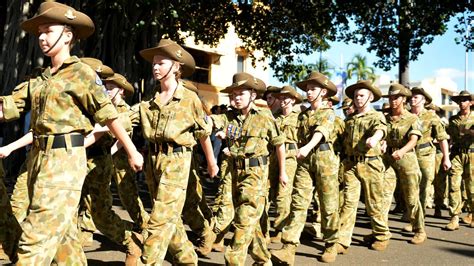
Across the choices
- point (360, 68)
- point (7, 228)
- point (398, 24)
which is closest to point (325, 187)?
point (7, 228)

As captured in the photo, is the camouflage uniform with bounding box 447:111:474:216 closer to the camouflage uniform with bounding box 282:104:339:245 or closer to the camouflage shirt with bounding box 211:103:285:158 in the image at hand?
the camouflage uniform with bounding box 282:104:339:245

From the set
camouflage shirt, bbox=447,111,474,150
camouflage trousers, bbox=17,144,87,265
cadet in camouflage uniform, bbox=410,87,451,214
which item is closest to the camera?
camouflage trousers, bbox=17,144,87,265

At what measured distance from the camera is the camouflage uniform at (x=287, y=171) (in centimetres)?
742

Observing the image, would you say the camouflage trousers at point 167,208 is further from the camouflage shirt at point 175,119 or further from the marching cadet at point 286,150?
the marching cadet at point 286,150

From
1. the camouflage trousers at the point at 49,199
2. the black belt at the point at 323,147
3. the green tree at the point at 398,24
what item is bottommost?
the camouflage trousers at the point at 49,199

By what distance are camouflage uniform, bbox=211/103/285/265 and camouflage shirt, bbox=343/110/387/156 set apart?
1.62 metres

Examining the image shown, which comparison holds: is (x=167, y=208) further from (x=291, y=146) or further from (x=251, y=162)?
(x=291, y=146)

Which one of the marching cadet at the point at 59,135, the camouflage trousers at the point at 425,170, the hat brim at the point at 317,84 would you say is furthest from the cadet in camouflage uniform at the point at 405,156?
the marching cadet at the point at 59,135

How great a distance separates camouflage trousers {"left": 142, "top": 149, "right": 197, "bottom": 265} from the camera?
4.41 m

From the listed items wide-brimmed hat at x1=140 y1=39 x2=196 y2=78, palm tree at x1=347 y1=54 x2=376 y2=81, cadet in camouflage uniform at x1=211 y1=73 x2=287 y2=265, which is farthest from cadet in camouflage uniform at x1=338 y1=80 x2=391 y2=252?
palm tree at x1=347 y1=54 x2=376 y2=81

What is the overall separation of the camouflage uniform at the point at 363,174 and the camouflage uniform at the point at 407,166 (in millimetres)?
736

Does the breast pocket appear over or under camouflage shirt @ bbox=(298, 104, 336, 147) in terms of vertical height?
under

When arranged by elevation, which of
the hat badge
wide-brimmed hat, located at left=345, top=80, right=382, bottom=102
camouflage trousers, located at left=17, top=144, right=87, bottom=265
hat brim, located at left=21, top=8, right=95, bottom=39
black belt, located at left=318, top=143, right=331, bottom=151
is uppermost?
the hat badge

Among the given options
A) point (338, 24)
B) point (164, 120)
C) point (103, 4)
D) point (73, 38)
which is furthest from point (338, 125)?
point (338, 24)
